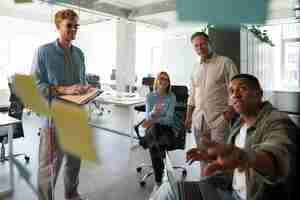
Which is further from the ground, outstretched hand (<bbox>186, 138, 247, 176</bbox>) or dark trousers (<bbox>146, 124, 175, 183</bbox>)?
outstretched hand (<bbox>186, 138, 247, 176</bbox>)

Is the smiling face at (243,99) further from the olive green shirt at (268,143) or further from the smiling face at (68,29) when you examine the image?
the smiling face at (68,29)

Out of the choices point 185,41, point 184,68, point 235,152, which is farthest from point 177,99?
point 235,152

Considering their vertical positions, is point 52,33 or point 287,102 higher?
point 52,33

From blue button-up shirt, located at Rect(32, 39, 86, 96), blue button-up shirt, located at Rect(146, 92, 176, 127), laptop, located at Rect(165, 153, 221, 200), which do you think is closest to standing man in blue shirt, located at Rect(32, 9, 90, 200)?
blue button-up shirt, located at Rect(32, 39, 86, 96)

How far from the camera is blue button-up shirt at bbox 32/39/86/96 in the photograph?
50 centimetres

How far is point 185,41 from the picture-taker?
0.58 m

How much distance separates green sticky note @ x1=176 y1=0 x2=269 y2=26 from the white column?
27 cm

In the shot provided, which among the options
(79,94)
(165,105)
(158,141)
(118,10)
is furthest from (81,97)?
(158,141)

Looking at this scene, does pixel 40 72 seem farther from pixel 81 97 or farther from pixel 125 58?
pixel 125 58

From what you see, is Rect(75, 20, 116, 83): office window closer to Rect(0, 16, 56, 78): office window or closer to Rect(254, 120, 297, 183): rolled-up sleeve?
Rect(0, 16, 56, 78): office window

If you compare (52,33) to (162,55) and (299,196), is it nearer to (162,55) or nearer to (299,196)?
(162,55)

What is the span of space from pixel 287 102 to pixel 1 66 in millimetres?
641

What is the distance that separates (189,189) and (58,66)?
504mm

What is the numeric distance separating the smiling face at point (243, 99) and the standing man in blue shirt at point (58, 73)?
1.07 ft
